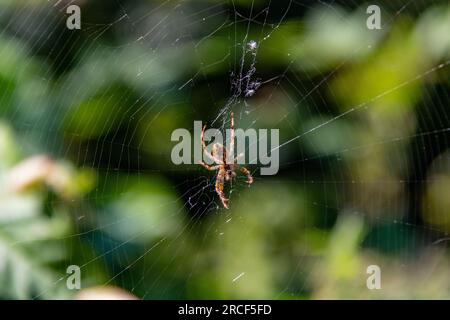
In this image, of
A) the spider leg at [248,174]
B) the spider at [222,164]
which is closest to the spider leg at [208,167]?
the spider at [222,164]

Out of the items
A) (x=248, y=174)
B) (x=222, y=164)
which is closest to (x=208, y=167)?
(x=222, y=164)

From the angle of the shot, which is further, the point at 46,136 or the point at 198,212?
the point at 198,212

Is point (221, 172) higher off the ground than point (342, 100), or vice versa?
point (342, 100)

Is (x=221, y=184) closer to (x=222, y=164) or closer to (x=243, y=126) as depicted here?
(x=222, y=164)

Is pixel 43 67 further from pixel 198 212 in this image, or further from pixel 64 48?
pixel 198 212

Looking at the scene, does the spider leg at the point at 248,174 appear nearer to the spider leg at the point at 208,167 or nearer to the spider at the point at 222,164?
the spider at the point at 222,164

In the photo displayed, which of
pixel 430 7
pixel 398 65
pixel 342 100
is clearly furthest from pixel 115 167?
pixel 430 7

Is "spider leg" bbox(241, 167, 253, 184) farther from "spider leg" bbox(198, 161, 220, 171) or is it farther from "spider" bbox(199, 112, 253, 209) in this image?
"spider leg" bbox(198, 161, 220, 171)

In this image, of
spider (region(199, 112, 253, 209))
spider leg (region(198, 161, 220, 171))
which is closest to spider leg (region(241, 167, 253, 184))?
spider (region(199, 112, 253, 209))
